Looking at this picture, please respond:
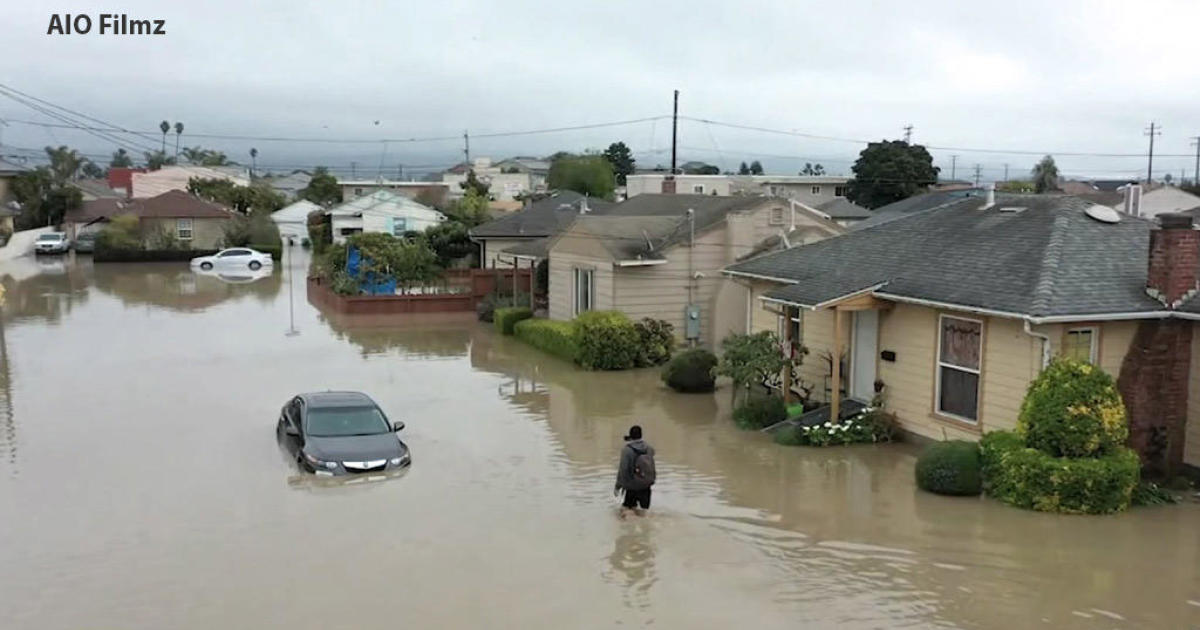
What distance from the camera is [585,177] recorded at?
7850cm

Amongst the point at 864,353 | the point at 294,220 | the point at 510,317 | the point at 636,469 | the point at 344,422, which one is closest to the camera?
the point at 636,469

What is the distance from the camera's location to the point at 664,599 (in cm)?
1130

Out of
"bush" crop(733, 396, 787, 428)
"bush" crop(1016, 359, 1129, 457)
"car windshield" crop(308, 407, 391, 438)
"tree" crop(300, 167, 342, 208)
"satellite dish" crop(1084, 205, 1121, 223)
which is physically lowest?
"bush" crop(733, 396, 787, 428)

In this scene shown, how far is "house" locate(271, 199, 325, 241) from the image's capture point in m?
83.4

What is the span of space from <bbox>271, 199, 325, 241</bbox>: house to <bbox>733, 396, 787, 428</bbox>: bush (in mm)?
68282

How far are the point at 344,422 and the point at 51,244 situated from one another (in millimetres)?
61576

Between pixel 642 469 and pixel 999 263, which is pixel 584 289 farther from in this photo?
pixel 642 469

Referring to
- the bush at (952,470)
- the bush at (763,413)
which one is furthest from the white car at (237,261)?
the bush at (952,470)

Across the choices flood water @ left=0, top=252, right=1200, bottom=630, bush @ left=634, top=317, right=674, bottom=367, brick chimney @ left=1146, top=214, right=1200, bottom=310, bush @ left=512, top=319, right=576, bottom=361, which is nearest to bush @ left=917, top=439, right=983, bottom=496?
flood water @ left=0, top=252, right=1200, bottom=630

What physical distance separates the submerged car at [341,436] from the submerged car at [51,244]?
59751 millimetres

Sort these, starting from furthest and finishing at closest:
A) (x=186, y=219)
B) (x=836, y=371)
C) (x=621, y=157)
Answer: (x=621, y=157)
(x=186, y=219)
(x=836, y=371)

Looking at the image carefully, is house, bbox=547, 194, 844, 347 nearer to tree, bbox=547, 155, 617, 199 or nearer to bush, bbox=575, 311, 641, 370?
bush, bbox=575, 311, 641, 370

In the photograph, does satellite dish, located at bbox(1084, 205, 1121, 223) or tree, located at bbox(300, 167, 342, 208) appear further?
tree, located at bbox(300, 167, 342, 208)

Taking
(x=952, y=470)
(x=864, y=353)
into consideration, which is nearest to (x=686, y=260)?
(x=864, y=353)
